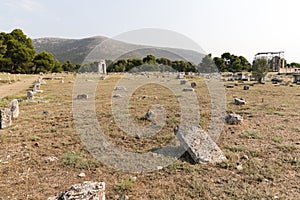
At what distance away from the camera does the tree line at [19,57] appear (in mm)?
41812

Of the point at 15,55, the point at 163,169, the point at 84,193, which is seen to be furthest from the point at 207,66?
the point at 84,193

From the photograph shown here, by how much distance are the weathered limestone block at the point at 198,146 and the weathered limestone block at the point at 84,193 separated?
91.7 inches

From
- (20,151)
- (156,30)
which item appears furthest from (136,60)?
(20,151)

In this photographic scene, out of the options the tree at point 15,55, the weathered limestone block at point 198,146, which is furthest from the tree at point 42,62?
the weathered limestone block at point 198,146

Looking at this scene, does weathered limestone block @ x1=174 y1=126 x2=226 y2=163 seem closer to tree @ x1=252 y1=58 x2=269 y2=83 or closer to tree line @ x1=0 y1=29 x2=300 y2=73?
tree @ x1=252 y1=58 x2=269 y2=83

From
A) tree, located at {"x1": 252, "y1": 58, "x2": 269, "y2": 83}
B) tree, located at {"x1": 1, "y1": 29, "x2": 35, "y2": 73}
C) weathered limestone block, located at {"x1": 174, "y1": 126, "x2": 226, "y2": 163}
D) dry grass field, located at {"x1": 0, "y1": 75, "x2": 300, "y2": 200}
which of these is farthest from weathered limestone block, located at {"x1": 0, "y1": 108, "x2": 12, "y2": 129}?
tree, located at {"x1": 1, "y1": 29, "x2": 35, "y2": 73}

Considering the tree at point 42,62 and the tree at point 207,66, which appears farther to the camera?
the tree at point 207,66

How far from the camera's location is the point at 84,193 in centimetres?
327

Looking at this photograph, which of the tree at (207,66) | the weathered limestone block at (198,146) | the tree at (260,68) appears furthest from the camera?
the tree at (207,66)

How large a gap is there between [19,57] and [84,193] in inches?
1814

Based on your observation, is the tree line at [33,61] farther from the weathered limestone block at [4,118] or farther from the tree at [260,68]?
the weathered limestone block at [4,118]

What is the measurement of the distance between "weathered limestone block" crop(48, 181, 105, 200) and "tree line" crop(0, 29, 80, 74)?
138 feet

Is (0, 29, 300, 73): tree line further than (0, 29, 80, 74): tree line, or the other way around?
(0, 29, 300, 73): tree line

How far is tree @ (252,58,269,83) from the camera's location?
2371 centimetres
